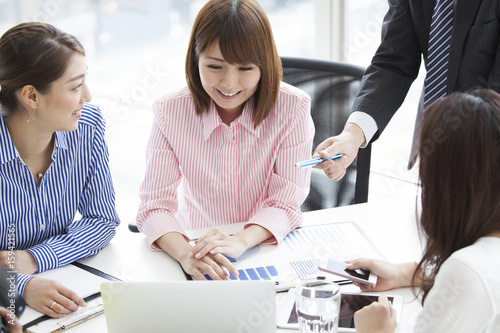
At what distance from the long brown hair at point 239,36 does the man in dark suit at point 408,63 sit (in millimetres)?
273

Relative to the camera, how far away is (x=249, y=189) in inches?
73.4

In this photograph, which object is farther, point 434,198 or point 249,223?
point 249,223

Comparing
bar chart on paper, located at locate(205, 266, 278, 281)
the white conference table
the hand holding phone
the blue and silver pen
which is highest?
the blue and silver pen

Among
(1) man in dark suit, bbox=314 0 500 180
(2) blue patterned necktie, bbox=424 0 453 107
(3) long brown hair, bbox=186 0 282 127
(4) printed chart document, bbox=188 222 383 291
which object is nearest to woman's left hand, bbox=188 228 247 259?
(4) printed chart document, bbox=188 222 383 291

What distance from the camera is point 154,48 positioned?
4535 mm

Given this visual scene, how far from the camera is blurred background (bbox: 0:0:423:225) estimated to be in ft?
10.5

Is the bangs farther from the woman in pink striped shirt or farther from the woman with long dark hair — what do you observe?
the woman with long dark hair

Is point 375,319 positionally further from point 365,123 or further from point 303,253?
point 365,123

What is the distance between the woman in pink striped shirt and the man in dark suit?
0.15 meters

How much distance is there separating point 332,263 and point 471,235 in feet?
1.32

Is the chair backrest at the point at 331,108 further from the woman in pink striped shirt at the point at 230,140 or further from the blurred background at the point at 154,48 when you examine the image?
the blurred background at the point at 154,48

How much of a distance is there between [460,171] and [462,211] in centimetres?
8

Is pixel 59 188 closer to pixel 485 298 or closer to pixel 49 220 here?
pixel 49 220

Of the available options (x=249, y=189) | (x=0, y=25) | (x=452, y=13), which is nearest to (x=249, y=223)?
(x=249, y=189)
